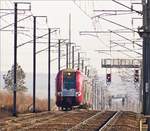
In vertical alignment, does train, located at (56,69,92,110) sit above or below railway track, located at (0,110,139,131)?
above

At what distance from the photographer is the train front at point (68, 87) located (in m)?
56.4

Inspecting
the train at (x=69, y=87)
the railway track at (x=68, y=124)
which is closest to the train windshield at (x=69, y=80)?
the train at (x=69, y=87)

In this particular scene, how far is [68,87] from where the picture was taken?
5681cm

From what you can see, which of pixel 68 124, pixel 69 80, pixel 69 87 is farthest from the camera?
pixel 69 87

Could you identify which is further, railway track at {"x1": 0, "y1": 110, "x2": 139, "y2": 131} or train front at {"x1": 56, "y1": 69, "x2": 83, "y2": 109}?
train front at {"x1": 56, "y1": 69, "x2": 83, "y2": 109}

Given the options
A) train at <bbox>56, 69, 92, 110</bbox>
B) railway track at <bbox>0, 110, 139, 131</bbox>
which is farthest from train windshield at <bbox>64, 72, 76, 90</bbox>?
railway track at <bbox>0, 110, 139, 131</bbox>

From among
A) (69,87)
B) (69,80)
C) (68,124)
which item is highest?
(69,80)

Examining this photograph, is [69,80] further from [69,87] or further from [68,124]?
[68,124]

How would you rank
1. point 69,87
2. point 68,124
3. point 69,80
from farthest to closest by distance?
point 69,87 → point 69,80 → point 68,124

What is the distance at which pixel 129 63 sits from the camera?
101688 mm

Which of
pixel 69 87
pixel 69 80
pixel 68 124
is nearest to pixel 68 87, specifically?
pixel 69 87

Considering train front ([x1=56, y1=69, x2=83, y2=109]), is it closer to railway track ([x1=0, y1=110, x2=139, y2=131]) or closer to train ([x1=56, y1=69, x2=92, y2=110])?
train ([x1=56, y1=69, x2=92, y2=110])

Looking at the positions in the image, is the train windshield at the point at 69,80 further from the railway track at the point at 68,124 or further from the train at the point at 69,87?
the railway track at the point at 68,124

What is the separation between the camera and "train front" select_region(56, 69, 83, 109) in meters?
56.4
